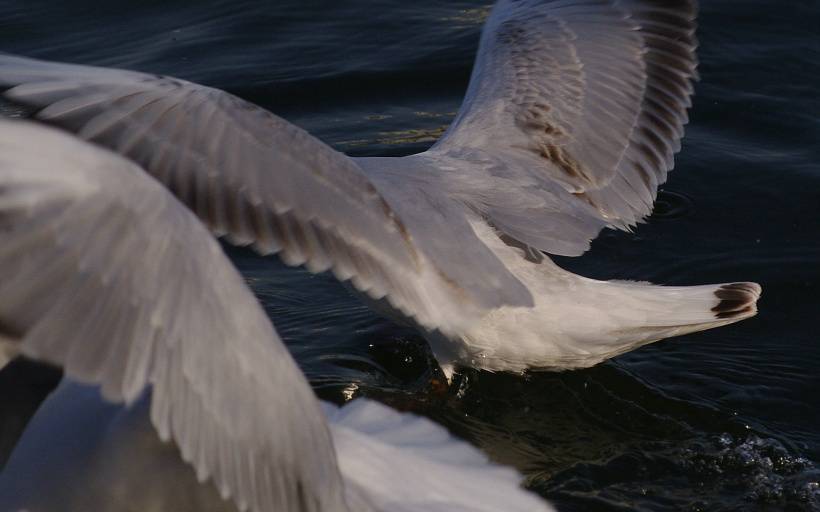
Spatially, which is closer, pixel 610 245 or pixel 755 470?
pixel 755 470

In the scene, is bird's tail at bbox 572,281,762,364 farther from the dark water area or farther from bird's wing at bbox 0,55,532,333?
bird's wing at bbox 0,55,532,333

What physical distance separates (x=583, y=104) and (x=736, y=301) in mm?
1119

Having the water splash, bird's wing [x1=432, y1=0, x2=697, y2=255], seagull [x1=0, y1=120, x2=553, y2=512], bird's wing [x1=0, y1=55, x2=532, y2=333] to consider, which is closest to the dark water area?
the water splash

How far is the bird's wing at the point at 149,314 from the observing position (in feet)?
7.82

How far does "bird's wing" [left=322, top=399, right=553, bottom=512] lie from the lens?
2842 mm

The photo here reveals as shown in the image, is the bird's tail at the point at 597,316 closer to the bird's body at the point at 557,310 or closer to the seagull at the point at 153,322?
the bird's body at the point at 557,310

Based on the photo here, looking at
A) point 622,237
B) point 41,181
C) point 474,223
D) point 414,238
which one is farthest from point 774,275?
point 41,181

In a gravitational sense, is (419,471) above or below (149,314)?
below

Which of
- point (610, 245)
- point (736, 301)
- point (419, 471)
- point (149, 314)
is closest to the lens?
point (149, 314)

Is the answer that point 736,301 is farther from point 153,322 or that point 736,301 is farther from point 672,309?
point 153,322

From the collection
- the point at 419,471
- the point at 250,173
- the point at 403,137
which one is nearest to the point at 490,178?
the point at 250,173

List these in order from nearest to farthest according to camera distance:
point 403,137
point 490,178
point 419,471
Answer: point 419,471, point 490,178, point 403,137

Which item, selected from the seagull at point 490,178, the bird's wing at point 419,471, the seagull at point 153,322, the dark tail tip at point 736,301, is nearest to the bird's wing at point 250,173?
the seagull at point 490,178

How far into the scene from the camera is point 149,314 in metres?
2.46
